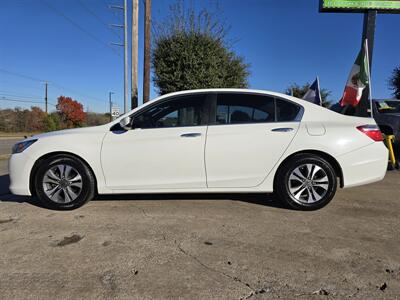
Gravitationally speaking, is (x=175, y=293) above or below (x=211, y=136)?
below

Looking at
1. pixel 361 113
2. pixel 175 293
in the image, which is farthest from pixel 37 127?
pixel 175 293

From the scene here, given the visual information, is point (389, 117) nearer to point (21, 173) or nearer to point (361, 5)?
point (361, 5)

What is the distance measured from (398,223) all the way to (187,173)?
8.43 ft

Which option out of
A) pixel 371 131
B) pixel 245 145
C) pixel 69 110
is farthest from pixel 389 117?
pixel 69 110

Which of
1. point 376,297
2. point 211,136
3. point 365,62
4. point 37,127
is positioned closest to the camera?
point 376,297

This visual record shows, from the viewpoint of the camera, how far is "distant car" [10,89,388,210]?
4.64 m

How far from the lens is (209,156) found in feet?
15.2

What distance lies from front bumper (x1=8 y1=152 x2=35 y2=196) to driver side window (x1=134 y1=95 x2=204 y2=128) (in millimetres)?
1508

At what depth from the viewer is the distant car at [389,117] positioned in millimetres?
8578

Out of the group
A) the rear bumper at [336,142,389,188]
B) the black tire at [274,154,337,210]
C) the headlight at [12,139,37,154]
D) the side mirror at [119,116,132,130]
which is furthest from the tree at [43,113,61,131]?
the rear bumper at [336,142,389,188]

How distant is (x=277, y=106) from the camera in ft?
15.9

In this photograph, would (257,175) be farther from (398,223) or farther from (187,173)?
(398,223)

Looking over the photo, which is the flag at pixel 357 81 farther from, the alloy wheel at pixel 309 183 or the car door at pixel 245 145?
the alloy wheel at pixel 309 183

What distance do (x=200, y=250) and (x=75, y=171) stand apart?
218 cm
